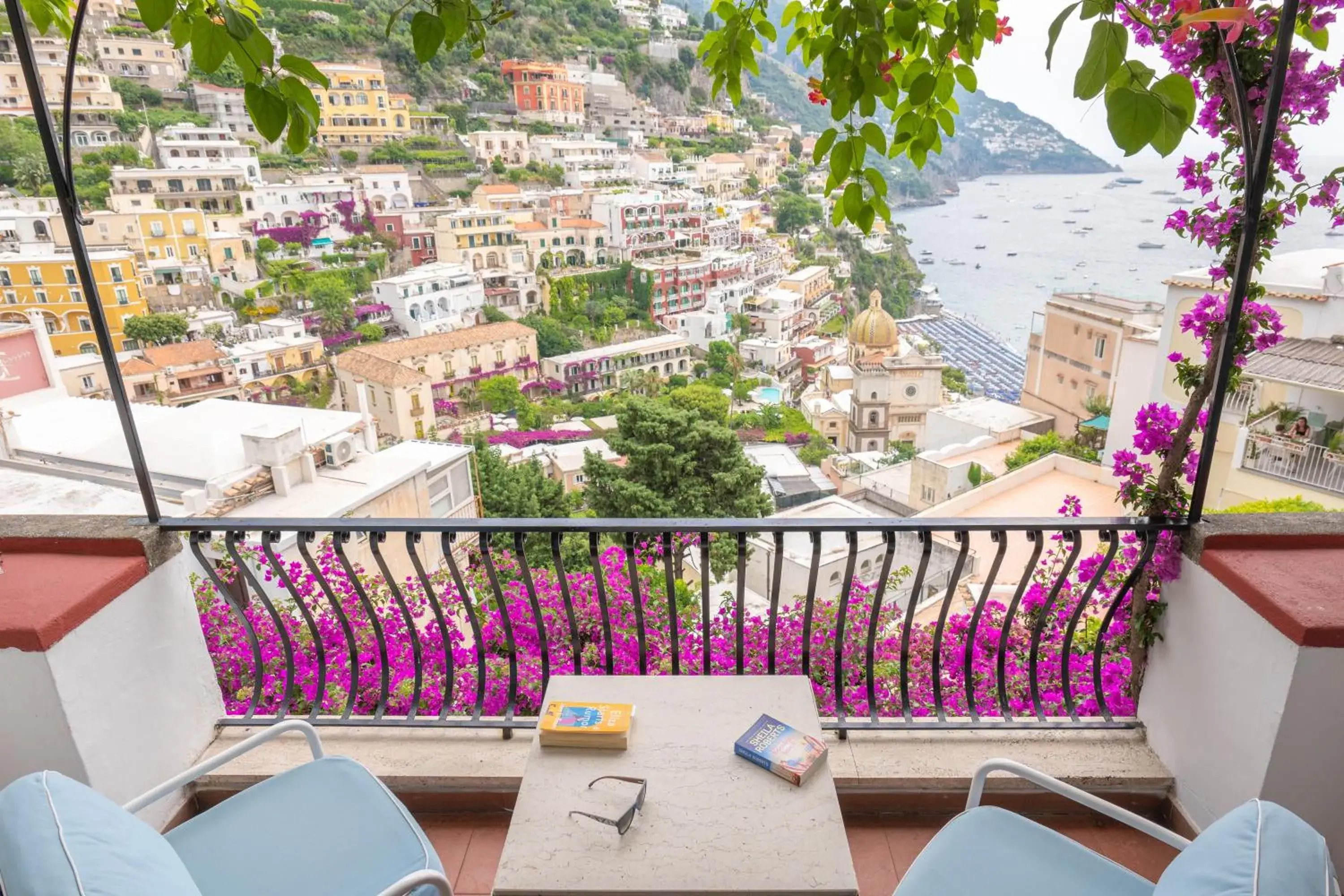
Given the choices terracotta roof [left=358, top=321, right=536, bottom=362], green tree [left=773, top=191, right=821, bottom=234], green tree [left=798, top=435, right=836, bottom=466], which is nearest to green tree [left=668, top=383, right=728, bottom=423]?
green tree [left=798, top=435, right=836, bottom=466]

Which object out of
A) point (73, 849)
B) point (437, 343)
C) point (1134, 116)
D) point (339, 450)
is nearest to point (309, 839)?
point (73, 849)

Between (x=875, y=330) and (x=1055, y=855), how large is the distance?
16.5m

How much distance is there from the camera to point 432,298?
20.8 m

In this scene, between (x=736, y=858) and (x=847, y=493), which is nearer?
(x=736, y=858)

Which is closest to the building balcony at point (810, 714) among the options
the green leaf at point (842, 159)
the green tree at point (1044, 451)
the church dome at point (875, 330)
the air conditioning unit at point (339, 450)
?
the green leaf at point (842, 159)

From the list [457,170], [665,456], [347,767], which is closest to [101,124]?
→ [457,170]

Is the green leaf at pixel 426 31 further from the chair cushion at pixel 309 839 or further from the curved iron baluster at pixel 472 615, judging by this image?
the chair cushion at pixel 309 839

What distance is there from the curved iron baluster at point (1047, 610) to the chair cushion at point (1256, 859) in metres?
0.87

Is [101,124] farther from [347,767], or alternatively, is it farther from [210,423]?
[347,767]

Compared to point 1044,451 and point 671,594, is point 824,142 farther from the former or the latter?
point 1044,451

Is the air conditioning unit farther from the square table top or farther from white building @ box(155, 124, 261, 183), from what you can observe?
white building @ box(155, 124, 261, 183)

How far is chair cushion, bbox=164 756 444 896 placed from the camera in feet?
3.62

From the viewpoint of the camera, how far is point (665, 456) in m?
7.97

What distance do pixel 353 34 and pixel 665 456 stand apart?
15392 mm
